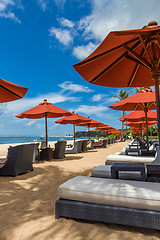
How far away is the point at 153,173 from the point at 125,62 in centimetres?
221

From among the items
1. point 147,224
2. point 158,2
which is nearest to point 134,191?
point 147,224

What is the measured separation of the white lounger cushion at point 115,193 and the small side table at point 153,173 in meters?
0.48

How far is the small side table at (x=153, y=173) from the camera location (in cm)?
255

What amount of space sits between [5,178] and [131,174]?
3.34 metres

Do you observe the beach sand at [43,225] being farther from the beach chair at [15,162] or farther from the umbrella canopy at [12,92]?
the umbrella canopy at [12,92]

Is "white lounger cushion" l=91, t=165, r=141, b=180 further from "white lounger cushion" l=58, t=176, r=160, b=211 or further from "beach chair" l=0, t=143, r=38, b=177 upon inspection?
"beach chair" l=0, t=143, r=38, b=177

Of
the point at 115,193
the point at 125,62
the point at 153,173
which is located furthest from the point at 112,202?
the point at 125,62

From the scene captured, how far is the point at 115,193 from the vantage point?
6.22 feet

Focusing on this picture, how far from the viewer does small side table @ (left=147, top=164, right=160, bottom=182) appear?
8.37ft

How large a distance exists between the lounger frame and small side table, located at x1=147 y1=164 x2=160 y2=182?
37.0 inches

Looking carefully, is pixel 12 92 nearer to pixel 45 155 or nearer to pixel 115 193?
pixel 115 193

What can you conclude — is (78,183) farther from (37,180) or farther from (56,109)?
(56,109)

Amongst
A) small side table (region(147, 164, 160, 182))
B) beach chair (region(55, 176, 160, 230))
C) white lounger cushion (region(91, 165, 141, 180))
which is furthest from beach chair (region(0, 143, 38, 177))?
small side table (region(147, 164, 160, 182))

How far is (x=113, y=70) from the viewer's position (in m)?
3.60
